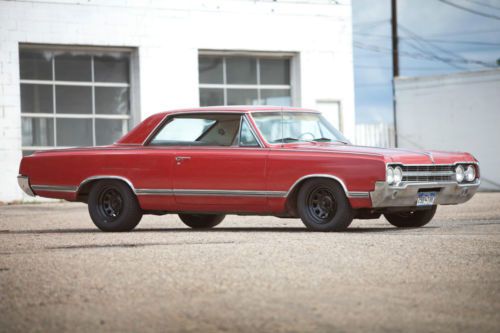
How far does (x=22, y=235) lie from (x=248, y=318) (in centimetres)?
638

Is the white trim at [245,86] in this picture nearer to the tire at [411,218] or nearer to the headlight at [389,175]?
the tire at [411,218]

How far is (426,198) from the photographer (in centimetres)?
1078

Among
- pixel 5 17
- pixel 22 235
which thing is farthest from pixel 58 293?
pixel 5 17

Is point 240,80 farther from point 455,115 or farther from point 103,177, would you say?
point 103,177

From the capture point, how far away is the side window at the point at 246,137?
36.6ft

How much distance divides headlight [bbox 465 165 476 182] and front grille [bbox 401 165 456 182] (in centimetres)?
27

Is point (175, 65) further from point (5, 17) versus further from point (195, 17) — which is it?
point (5, 17)

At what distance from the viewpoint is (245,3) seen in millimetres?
23812

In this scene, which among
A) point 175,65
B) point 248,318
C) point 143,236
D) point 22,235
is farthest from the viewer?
point 175,65

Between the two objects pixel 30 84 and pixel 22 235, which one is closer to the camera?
pixel 22 235

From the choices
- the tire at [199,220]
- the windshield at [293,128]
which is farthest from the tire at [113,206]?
the windshield at [293,128]

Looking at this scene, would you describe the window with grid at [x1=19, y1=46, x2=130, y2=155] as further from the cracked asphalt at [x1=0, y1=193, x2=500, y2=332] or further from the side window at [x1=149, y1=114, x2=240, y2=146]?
the cracked asphalt at [x1=0, y1=193, x2=500, y2=332]

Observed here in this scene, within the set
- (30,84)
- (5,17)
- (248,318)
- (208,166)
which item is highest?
(5,17)

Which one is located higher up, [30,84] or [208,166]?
[30,84]
